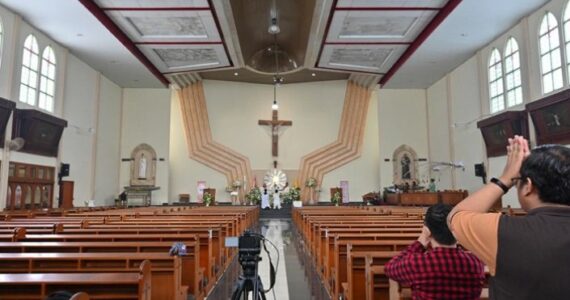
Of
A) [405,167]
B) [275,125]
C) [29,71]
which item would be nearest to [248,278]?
[29,71]

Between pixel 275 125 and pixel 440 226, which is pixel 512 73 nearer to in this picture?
pixel 275 125

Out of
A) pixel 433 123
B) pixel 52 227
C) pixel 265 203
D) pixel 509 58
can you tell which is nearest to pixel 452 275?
pixel 52 227

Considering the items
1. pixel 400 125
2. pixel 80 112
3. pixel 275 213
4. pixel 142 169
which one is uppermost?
pixel 400 125

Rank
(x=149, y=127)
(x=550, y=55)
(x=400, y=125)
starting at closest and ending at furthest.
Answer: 1. (x=550, y=55)
2. (x=149, y=127)
3. (x=400, y=125)

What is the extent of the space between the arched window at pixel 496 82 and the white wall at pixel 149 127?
39.6ft

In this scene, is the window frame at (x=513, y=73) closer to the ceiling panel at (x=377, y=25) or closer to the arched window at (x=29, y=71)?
the ceiling panel at (x=377, y=25)

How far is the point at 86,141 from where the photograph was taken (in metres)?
13.3

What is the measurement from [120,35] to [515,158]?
1208 cm

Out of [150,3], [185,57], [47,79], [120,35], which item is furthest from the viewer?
[185,57]

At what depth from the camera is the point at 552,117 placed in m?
8.88

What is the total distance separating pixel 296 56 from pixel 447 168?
25.3 feet

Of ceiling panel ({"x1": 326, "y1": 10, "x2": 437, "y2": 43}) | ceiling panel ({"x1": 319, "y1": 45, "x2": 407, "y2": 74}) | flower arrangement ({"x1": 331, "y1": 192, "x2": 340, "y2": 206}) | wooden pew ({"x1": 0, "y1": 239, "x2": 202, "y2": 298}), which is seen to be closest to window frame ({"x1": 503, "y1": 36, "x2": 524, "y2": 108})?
ceiling panel ({"x1": 326, "y1": 10, "x2": 437, "y2": 43})

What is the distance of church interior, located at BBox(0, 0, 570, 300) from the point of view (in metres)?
3.76

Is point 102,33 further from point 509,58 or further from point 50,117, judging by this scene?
point 509,58
